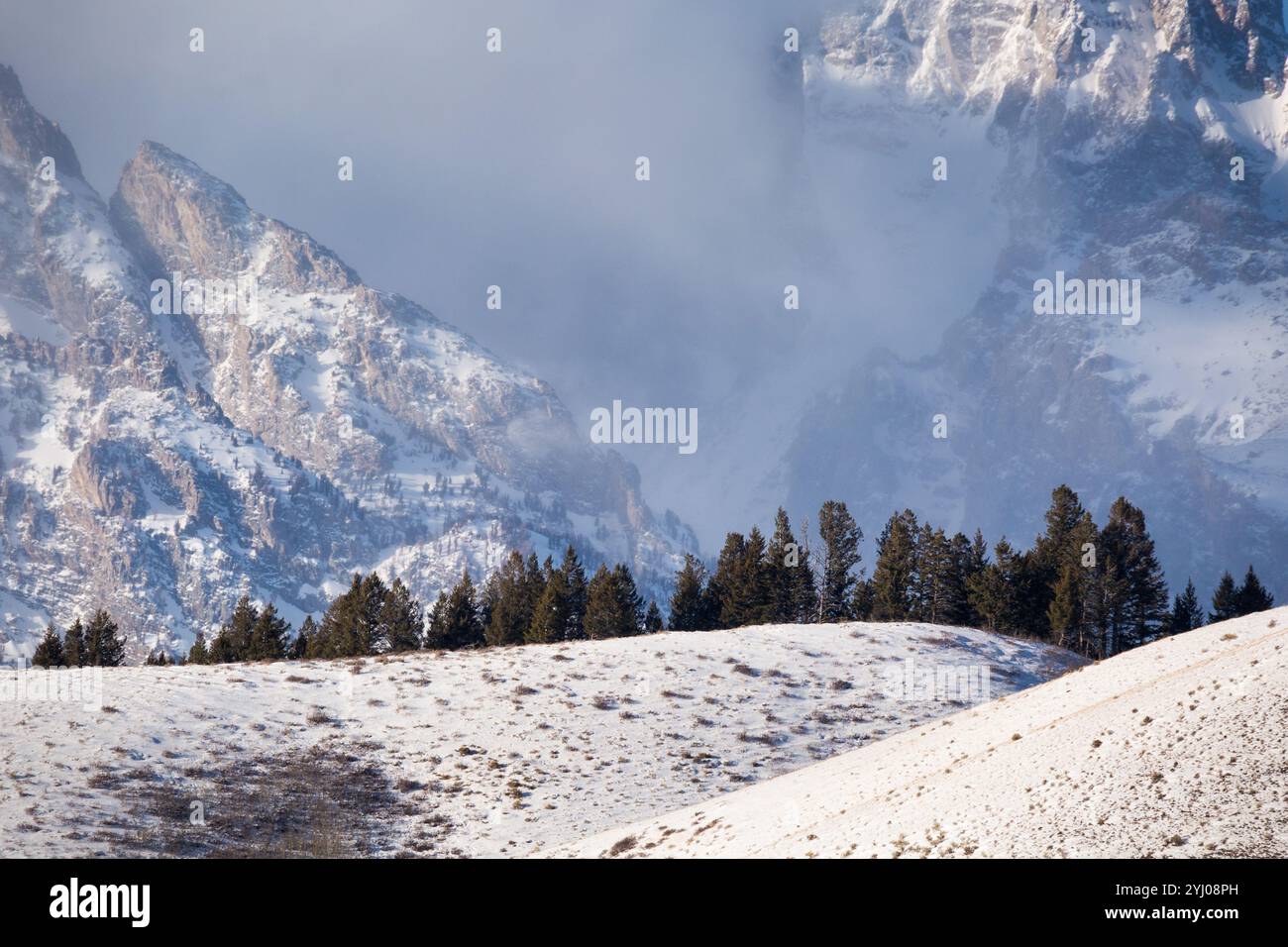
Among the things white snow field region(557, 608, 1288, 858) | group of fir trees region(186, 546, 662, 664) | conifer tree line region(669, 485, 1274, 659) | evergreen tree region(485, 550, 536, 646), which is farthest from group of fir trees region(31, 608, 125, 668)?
white snow field region(557, 608, 1288, 858)

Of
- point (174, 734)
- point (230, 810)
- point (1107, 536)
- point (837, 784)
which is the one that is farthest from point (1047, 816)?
point (1107, 536)

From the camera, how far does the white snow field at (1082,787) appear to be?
25.9m

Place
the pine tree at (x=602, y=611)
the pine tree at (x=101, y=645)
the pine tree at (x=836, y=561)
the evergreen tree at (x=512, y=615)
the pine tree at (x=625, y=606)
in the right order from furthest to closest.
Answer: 1. the pine tree at (x=836, y=561)
2. the evergreen tree at (x=512, y=615)
3. the pine tree at (x=101, y=645)
4. the pine tree at (x=602, y=611)
5. the pine tree at (x=625, y=606)

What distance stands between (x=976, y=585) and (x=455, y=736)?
49691mm

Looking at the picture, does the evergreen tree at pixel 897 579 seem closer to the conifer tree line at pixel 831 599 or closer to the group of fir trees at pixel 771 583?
the conifer tree line at pixel 831 599

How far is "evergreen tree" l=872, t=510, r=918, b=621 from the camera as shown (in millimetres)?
95625

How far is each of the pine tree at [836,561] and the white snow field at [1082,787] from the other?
59.5 m

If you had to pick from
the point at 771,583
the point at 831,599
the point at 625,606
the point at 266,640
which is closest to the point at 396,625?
the point at 266,640

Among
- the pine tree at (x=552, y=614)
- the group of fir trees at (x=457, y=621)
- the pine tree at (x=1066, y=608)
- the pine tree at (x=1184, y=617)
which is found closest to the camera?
the pine tree at (x=1066, y=608)

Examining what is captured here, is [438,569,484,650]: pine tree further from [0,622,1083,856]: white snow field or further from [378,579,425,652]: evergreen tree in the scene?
[0,622,1083,856]: white snow field

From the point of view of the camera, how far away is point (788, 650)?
6869 cm

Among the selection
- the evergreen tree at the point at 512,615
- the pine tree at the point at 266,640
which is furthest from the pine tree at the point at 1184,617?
the pine tree at the point at 266,640
